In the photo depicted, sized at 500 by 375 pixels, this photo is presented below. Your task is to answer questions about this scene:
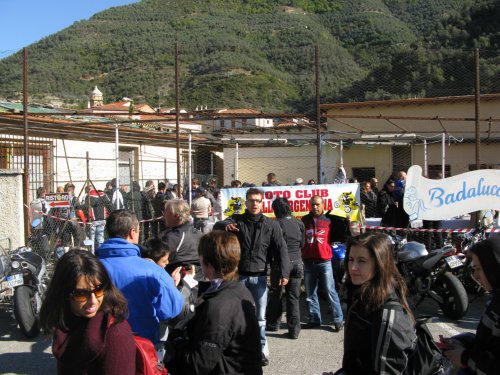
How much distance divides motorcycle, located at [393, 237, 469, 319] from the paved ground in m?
0.25

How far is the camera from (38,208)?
33.5 feet

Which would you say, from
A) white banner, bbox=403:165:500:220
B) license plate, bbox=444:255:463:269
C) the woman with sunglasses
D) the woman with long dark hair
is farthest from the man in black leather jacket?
white banner, bbox=403:165:500:220

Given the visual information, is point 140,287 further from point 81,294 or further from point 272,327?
point 272,327

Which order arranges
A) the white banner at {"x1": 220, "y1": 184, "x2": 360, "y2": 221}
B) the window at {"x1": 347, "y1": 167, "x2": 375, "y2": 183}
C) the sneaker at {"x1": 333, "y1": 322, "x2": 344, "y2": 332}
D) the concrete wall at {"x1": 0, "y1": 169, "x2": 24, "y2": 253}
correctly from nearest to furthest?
the sneaker at {"x1": 333, "y1": 322, "x2": 344, "y2": 332}, the concrete wall at {"x1": 0, "y1": 169, "x2": 24, "y2": 253}, the white banner at {"x1": 220, "y1": 184, "x2": 360, "y2": 221}, the window at {"x1": 347, "y1": 167, "x2": 375, "y2": 183}

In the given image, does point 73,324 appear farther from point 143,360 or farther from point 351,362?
point 351,362

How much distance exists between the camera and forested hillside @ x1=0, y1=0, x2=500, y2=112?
39000 mm

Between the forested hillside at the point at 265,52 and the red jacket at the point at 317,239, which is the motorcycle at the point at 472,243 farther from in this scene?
the forested hillside at the point at 265,52

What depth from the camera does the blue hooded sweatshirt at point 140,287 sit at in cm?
327

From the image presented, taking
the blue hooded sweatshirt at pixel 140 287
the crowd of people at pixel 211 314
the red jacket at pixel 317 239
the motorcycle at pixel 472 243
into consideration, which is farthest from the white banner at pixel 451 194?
the blue hooded sweatshirt at pixel 140 287

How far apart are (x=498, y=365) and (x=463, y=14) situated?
51.6 m

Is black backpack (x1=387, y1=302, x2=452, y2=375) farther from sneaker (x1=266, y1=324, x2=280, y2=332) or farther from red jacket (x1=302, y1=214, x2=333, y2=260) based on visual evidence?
sneaker (x1=266, y1=324, x2=280, y2=332)

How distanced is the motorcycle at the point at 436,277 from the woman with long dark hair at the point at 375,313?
13.2 ft

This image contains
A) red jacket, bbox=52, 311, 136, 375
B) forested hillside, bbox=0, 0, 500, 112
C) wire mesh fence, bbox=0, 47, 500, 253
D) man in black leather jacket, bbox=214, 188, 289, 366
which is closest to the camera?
red jacket, bbox=52, 311, 136, 375

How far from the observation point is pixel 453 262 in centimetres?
639
